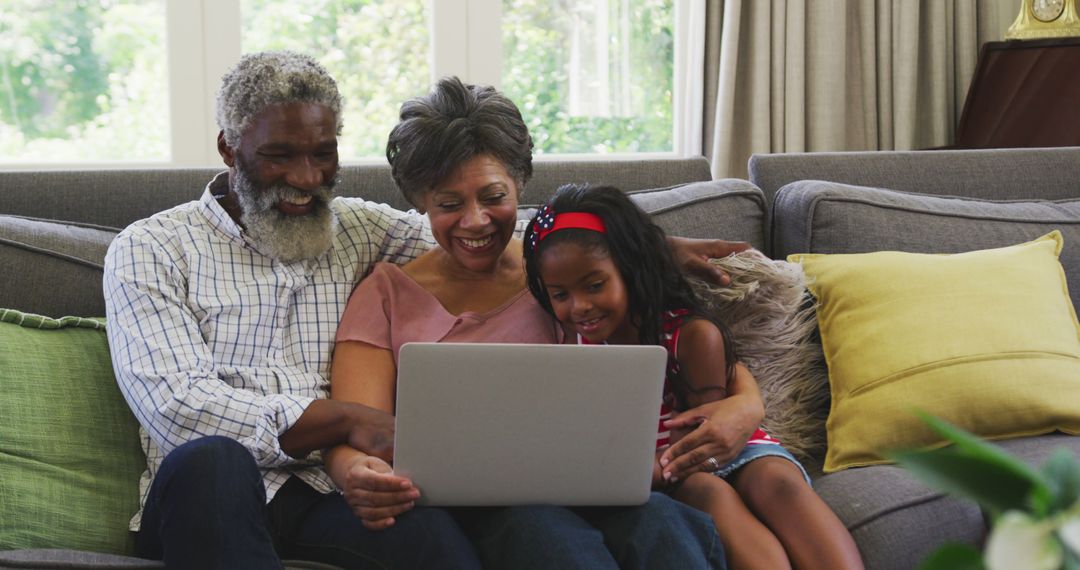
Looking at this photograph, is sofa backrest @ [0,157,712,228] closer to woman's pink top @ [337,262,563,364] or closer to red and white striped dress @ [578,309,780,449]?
woman's pink top @ [337,262,563,364]

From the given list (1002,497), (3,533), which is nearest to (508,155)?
(3,533)

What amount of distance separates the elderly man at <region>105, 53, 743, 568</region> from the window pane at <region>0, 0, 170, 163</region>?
59.4 inches

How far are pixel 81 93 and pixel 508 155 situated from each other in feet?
6.11

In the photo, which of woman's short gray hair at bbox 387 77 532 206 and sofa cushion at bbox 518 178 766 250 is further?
sofa cushion at bbox 518 178 766 250

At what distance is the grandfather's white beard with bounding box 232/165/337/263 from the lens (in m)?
1.79

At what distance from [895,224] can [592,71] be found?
5.41ft

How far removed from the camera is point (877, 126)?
3600mm

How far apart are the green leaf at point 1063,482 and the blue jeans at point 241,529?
1065mm

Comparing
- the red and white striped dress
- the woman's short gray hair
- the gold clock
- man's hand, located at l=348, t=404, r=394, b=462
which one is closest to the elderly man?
man's hand, located at l=348, t=404, r=394, b=462

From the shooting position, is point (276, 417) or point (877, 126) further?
point (877, 126)

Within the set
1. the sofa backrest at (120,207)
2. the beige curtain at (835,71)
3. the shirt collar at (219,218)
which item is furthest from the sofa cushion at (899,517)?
the beige curtain at (835,71)

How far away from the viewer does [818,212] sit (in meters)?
2.14

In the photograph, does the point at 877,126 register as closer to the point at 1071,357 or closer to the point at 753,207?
the point at 753,207

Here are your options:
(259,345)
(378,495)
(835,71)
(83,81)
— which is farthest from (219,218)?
(835,71)
